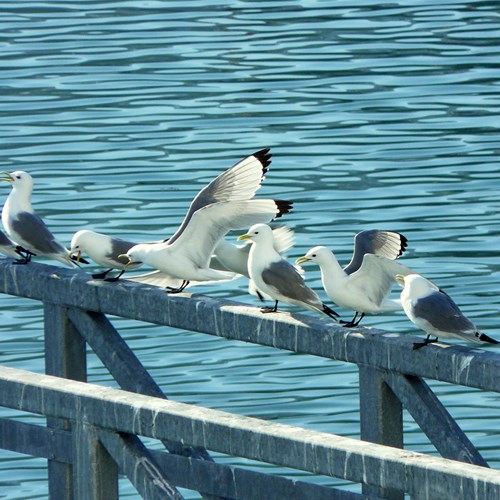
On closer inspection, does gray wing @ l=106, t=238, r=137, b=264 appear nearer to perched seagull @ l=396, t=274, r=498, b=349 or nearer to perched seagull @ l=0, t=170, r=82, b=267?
perched seagull @ l=0, t=170, r=82, b=267

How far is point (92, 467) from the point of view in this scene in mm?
5852

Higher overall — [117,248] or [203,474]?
[117,248]

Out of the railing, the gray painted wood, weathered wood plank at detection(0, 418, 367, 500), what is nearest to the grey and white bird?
the railing

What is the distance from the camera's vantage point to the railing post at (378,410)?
21.7 feet

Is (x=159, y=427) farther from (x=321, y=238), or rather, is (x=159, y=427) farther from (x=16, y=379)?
(x=321, y=238)

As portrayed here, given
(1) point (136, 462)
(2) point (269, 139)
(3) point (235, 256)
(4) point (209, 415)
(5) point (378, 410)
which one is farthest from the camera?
(2) point (269, 139)

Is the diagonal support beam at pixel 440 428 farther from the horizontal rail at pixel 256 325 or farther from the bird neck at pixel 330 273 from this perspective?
the bird neck at pixel 330 273

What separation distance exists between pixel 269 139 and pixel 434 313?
11.5 metres

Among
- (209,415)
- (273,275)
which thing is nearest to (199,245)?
(273,275)

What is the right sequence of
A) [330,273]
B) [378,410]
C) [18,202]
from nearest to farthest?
1. [378,410]
2. [330,273]
3. [18,202]

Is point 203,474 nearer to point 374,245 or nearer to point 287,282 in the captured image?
point 287,282

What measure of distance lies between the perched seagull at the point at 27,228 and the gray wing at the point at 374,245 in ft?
4.72

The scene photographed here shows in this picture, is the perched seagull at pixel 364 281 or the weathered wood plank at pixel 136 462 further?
the perched seagull at pixel 364 281

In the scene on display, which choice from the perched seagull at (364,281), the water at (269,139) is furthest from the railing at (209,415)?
the water at (269,139)
